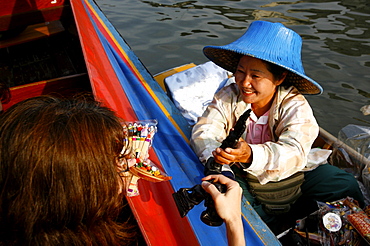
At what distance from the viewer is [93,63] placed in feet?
7.34

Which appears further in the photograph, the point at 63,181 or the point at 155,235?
the point at 155,235

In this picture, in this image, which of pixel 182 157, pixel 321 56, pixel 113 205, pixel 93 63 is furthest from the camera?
pixel 321 56

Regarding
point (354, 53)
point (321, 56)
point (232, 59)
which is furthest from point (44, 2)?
point (354, 53)

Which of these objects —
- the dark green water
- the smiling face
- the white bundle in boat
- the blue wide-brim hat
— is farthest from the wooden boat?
the dark green water

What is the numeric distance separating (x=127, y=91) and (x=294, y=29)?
12.9ft

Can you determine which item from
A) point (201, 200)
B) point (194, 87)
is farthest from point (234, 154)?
point (194, 87)

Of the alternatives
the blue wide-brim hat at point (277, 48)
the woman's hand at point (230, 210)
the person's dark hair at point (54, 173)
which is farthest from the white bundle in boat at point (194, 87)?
the person's dark hair at point (54, 173)

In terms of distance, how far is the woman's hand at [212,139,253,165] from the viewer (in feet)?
5.08

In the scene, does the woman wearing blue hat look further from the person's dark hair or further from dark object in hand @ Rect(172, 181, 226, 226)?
the person's dark hair

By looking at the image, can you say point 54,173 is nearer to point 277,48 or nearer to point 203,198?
point 203,198

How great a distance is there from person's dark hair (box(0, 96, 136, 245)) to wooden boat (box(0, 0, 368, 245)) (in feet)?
0.99

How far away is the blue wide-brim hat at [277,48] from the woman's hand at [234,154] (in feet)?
1.47

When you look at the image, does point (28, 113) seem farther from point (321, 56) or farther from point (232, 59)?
point (321, 56)

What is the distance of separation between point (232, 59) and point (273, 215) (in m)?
0.94
